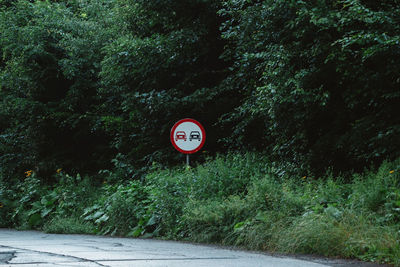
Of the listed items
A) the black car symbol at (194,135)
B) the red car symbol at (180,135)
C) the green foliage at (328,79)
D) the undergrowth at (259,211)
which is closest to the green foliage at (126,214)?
the undergrowth at (259,211)

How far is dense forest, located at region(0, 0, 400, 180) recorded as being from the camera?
11.7 metres

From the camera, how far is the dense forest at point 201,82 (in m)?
11.7

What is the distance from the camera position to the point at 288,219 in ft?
31.9

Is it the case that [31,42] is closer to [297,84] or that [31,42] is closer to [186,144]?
[186,144]

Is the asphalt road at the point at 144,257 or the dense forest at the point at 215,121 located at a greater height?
the dense forest at the point at 215,121

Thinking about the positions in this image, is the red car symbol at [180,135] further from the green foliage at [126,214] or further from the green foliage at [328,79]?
the green foliage at [328,79]

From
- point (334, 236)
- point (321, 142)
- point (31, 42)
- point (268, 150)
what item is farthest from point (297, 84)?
point (31, 42)

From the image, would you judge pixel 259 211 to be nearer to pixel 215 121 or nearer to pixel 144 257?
pixel 144 257

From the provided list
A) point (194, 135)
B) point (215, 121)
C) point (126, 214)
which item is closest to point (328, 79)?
point (194, 135)

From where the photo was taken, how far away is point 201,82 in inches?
751

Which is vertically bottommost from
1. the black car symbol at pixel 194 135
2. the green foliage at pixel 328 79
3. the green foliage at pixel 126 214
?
the green foliage at pixel 126 214

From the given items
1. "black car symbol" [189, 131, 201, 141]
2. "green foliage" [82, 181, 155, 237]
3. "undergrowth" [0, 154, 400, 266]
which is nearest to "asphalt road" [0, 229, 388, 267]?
"undergrowth" [0, 154, 400, 266]

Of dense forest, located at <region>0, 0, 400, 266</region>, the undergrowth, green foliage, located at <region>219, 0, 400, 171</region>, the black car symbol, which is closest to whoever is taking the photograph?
the undergrowth

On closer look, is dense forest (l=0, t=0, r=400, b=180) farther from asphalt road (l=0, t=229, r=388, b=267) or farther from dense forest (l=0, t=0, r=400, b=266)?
asphalt road (l=0, t=229, r=388, b=267)
